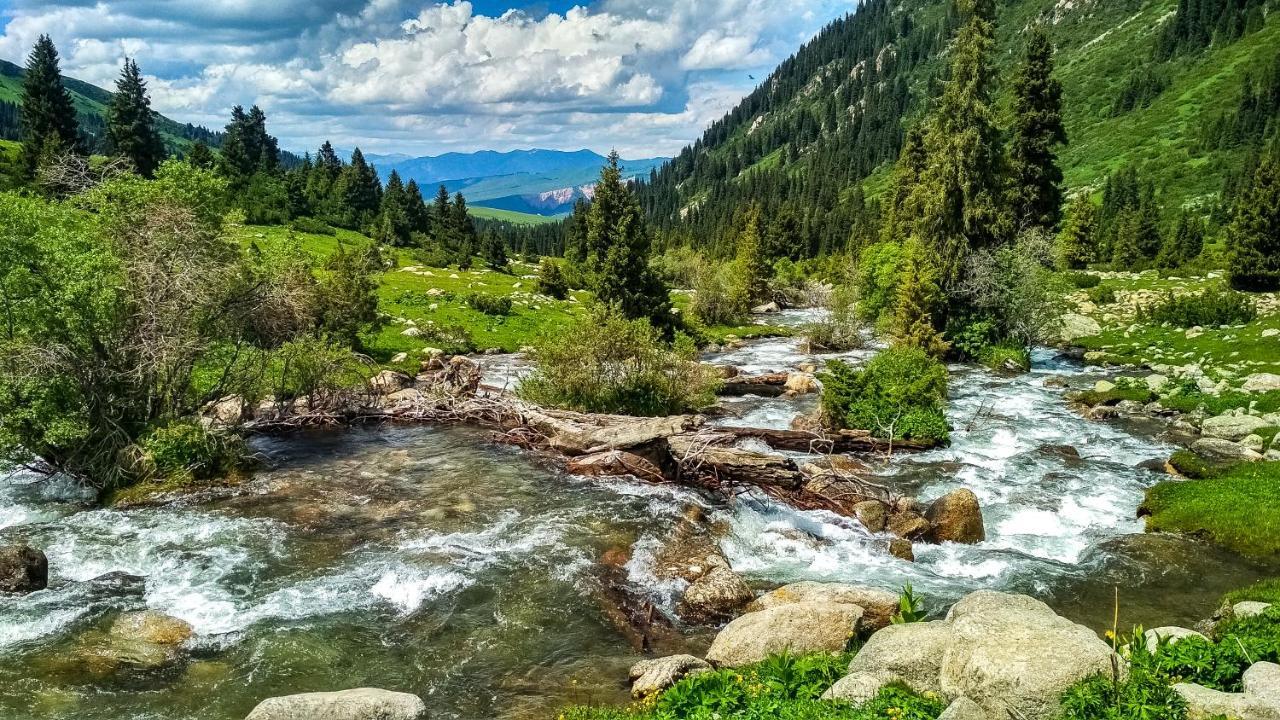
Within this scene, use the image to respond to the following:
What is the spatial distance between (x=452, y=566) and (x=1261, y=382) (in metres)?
33.6

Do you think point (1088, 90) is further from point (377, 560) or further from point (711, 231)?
point (377, 560)

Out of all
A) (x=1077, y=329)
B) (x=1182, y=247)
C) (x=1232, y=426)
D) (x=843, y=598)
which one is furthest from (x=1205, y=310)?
(x=1182, y=247)

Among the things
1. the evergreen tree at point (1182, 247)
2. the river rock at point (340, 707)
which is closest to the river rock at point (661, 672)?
the river rock at point (340, 707)

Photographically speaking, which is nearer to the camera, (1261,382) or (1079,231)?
(1261,382)

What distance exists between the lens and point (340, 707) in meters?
10.5

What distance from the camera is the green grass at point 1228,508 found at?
17.8 metres

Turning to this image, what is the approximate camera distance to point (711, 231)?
17838 cm

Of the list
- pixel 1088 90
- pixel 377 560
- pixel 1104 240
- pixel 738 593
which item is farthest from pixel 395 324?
pixel 1088 90

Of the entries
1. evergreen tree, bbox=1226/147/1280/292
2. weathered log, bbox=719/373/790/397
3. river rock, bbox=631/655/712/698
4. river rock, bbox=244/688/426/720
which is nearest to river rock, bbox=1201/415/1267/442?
weathered log, bbox=719/373/790/397

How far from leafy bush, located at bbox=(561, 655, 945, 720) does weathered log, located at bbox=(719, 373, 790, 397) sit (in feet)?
81.3

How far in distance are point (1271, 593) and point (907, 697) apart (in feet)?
32.4

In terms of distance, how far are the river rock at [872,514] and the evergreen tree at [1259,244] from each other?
4535cm

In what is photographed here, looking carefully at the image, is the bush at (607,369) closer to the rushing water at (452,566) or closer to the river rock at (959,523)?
the rushing water at (452,566)

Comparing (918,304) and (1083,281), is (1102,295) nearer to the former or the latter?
(1083,281)
